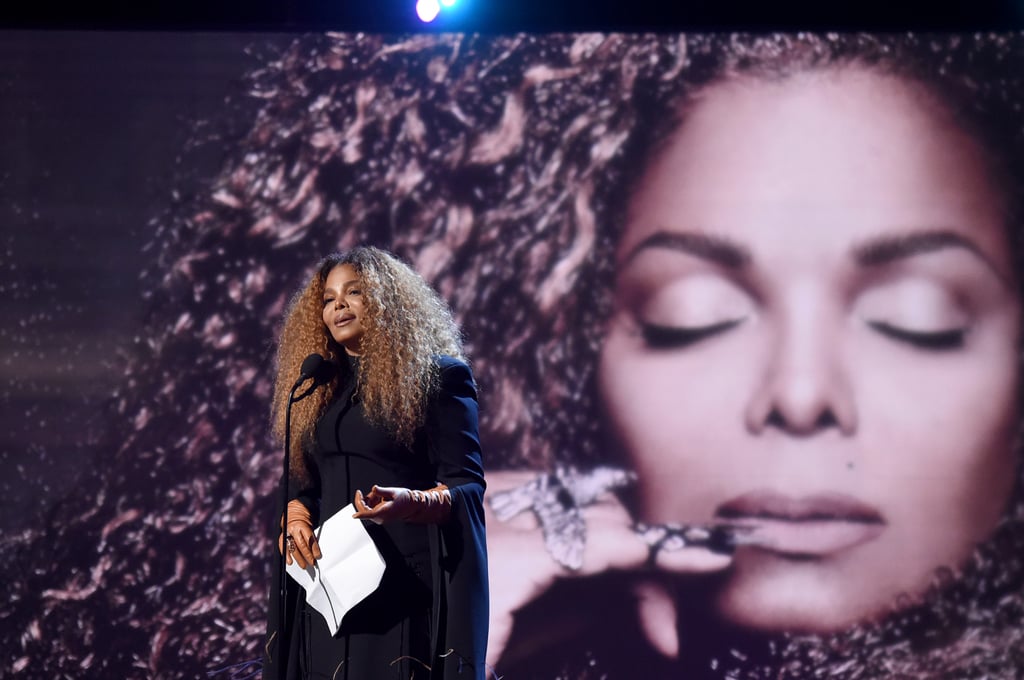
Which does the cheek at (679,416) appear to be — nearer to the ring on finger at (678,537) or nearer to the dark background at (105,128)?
the ring on finger at (678,537)

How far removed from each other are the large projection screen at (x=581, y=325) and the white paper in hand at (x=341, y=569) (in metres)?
1.68

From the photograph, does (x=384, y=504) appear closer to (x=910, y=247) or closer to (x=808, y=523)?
(x=808, y=523)

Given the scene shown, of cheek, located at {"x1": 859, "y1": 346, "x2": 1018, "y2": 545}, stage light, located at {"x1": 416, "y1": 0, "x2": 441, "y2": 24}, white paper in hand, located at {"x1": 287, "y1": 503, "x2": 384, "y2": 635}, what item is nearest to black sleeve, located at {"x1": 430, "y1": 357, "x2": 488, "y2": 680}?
white paper in hand, located at {"x1": 287, "y1": 503, "x2": 384, "y2": 635}

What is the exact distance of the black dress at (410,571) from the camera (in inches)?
73.4

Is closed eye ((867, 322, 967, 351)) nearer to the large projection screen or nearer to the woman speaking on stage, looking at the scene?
the large projection screen

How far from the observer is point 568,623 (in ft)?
11.5

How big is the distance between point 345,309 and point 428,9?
197 centimetres

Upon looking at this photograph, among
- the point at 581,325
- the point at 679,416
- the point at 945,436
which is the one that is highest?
the point at 581,325

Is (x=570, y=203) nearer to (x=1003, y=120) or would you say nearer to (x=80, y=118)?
(x=1003, y=120)

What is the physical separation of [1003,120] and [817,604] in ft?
5.76

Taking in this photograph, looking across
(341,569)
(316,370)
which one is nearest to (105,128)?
(316,370)

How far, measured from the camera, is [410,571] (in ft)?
6.23

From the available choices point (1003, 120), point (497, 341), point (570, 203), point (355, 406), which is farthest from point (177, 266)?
point (1003, 120)

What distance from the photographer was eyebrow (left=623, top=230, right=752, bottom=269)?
3.59 meters
